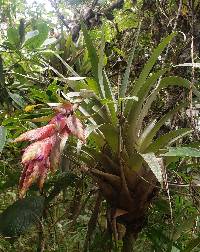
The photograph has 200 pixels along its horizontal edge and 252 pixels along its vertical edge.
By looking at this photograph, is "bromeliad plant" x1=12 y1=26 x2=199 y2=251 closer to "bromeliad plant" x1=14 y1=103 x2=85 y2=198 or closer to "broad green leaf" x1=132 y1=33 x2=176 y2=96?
→ "broad green leaf" x1=132 y1=33 x2=176 y2=96

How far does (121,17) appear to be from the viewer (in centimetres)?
242

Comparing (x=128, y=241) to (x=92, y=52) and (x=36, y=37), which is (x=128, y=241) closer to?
(x=92, y=52)

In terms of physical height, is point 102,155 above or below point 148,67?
below

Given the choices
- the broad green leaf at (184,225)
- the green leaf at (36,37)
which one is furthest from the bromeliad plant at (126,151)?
the green leaf at (36,37)

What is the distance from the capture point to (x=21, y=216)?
924 mm

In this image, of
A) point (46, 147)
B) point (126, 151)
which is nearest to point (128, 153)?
point (126, 151)

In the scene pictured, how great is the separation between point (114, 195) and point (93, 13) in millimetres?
1736

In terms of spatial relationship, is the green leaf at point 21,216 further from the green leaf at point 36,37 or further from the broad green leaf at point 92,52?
the green leaf at point 36,37

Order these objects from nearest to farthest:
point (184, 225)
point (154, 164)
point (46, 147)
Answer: point (46, 147)
point (154, 164)
point (184, 225)

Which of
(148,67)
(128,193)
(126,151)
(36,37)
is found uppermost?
(36,37)

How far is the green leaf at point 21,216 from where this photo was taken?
35.7 inches

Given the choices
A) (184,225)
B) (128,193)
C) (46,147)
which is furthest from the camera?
(184,225)

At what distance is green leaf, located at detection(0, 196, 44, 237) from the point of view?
906mm

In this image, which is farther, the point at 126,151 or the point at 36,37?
the point at 36,37
